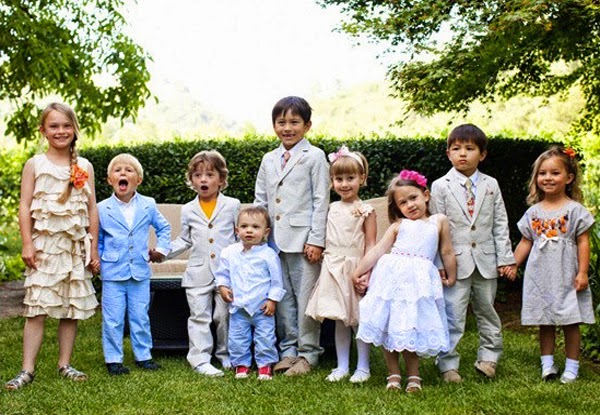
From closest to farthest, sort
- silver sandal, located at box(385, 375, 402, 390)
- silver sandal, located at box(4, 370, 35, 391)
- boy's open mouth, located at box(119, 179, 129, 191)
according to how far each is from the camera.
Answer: silver sandal, located at box(385, 375, 402, 390)
silver sandal, located at box(4, 370, 35, 391)
boy's open mouth, located at box(119, 179, 129, 191)

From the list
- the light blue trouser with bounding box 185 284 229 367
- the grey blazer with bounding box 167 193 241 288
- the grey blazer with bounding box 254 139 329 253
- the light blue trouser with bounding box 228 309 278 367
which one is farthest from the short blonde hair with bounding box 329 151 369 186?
the light blue trouser with bounding box 185 284 229 367

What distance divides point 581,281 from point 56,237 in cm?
294

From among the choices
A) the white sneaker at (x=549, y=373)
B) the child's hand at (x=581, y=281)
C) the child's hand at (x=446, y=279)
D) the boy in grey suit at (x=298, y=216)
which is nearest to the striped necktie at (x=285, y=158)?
the boy in grey suit at (x=298, y=216)

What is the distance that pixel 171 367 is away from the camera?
509cm

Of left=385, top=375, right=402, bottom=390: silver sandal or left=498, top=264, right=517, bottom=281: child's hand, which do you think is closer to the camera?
left=385, top=375, right=402, bottom=390: silver sandal

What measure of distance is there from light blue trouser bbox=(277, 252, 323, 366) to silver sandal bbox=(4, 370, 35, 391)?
149cm

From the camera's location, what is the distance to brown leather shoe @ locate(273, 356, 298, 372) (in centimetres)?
489

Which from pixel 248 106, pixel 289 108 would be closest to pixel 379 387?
pixel 289 108

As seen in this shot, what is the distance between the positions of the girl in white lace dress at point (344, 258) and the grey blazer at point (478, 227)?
0.45m

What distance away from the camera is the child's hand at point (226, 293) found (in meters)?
4.84

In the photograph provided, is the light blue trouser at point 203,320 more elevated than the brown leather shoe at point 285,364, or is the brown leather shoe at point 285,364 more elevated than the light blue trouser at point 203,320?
the light blue trouser at point 203,320

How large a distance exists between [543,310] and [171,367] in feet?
7.51

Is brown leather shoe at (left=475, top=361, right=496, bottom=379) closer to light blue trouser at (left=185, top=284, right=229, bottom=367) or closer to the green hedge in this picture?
light blue trouser at (left=185, top=284, right=229, bottom=367)

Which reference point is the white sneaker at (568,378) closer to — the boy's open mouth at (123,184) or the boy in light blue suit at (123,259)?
the boy in light blue suit at (123,259)
